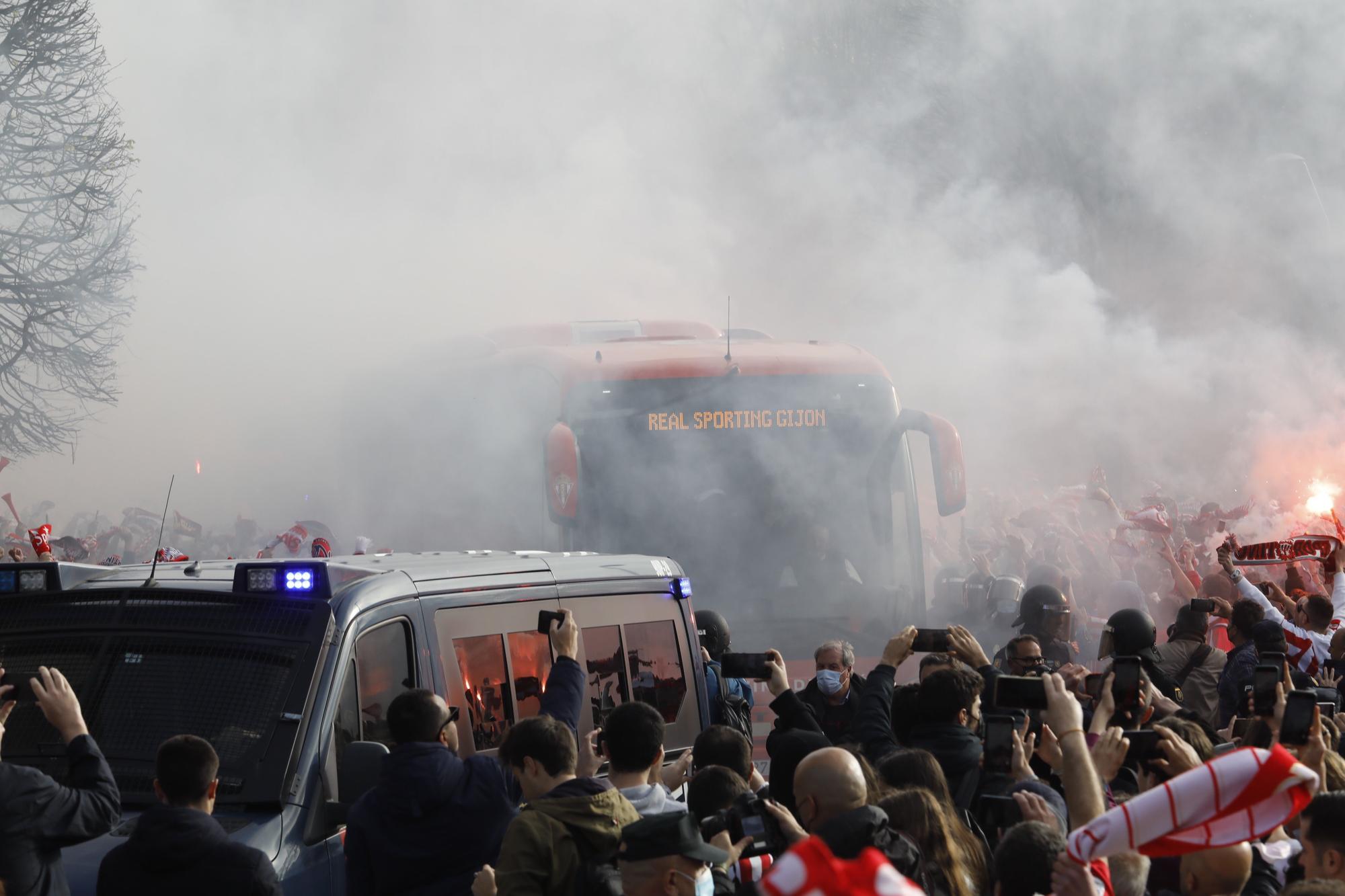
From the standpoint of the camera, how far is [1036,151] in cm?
3338

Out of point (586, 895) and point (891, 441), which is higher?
point (891, 441)

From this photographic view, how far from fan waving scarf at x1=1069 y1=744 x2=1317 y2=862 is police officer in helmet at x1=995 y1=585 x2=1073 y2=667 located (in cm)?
481

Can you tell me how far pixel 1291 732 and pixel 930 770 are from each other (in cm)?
95

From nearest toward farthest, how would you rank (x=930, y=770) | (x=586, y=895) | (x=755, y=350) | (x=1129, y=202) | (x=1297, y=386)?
(x=586, y=895), (x=930, y=770), (x=755, y=350), (x=1297, y=386), (x=1129, y=202)

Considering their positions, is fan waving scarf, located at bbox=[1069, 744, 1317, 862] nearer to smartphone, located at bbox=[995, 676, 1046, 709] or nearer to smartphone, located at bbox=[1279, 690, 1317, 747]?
smartphone, located at bbox=[995, 676, 1046, 709]

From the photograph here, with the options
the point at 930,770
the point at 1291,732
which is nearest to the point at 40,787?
the point at 930,770

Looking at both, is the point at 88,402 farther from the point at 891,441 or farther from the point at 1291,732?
the point at 1291,732

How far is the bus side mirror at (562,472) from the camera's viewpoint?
8.46 meters

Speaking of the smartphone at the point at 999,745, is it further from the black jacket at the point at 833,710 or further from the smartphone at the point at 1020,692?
the black jacket at the point at 833,710

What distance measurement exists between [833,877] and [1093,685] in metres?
3.18

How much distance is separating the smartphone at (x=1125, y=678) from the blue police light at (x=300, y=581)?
88.2 inches

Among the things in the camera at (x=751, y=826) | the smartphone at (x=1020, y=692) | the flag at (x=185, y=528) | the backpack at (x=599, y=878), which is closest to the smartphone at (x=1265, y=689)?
the smartphone at (x=1020, y=692)

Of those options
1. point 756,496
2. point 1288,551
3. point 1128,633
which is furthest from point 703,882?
point 756,496

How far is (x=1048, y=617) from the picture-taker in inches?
261
